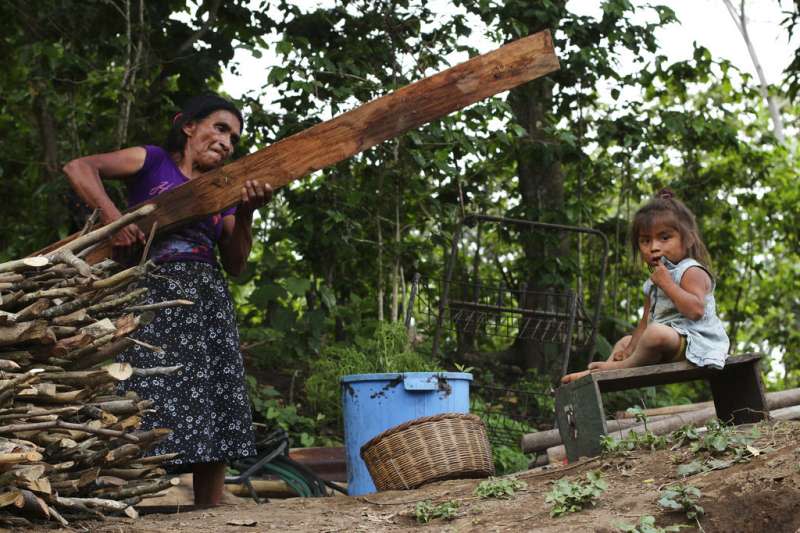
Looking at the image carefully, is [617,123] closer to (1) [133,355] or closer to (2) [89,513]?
(1) [133,355]

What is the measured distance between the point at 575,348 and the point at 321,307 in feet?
6.97

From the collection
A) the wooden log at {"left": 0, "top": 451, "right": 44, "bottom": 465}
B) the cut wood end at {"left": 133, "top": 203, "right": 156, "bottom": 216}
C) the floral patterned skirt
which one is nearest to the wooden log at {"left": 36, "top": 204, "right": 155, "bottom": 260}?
the cut wood end at {"left": 133, "top": 203, "right": 156, "bottom": 216}

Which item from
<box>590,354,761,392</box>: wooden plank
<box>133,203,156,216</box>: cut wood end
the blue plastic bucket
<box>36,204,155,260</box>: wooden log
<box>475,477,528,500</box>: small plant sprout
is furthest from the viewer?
the blue plastic bucket

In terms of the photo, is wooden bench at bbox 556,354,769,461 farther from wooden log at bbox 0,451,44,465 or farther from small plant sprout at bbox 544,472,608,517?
wooden log at bbox 0,451,44,465

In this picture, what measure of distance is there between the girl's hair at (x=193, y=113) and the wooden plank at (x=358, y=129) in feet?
1.20

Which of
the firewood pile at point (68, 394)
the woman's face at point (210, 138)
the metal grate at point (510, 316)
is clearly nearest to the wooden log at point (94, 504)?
the firewood pile at point (68, 394)

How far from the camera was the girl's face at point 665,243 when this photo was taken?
457 centimetres

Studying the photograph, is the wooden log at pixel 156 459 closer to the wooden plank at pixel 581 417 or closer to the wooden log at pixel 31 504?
the wooden log at pixel 31 504

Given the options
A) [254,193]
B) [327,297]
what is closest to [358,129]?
[254,193]

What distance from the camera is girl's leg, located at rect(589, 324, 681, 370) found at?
4344 mm

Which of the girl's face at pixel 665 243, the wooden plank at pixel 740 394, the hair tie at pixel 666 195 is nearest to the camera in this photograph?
the wooden plank at pixel 740 394

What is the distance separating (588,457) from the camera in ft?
13.9

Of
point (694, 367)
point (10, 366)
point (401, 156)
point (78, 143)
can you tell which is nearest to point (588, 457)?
point (694, 367)

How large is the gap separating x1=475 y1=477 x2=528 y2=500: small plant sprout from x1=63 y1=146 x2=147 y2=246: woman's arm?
1729 millimetres
